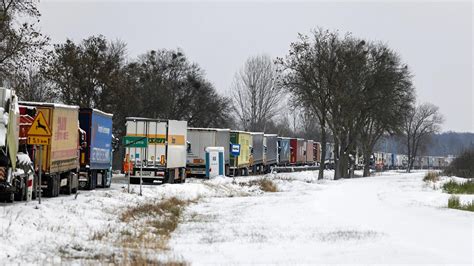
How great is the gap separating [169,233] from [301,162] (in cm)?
7530

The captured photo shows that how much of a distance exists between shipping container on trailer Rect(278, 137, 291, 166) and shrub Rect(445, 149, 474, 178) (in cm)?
→ 1925

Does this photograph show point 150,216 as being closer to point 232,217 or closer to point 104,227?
point 232,217

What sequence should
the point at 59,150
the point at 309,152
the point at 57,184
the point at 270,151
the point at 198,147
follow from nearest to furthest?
the point at 59,150, the point at 57,184, the point at 198,147, the point at 270,151, the point at 309,152

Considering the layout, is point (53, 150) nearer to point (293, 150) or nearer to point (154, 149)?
point (154, 149)

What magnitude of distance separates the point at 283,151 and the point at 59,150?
5642cm

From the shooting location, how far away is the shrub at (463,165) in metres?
61.7

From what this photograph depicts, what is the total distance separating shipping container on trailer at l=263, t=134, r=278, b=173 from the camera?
6856 centimetres

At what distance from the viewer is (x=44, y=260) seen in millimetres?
10508

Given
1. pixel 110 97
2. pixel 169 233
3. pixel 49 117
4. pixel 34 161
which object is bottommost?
pixel 169 233

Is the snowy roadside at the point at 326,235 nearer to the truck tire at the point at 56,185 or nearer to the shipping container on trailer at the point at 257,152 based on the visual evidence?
the truck tire at the point at 56,185

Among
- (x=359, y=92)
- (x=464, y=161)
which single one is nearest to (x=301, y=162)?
(x=464, y=161)

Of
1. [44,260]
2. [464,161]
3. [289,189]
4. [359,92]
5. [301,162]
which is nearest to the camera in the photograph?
[44,260]

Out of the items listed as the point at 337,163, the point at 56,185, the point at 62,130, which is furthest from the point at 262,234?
the point at 337,163

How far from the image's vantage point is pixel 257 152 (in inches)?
2522
